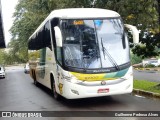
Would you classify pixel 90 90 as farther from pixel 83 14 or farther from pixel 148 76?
pixel 148 76

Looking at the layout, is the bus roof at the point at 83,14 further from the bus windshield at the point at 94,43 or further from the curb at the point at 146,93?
the curb at the point at 146,93

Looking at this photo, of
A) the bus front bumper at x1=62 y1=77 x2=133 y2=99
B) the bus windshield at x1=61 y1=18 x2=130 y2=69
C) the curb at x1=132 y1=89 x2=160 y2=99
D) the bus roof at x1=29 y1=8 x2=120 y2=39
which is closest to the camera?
the bus front bumper at x1=62 y1=77 x2=133 y2=99

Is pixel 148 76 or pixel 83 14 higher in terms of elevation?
pixel 83 14

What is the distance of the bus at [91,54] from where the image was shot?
36.5 ft

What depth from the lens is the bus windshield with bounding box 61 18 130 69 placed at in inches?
450

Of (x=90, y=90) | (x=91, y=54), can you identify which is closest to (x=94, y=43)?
(x=91, y=54)

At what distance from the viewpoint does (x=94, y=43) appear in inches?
458

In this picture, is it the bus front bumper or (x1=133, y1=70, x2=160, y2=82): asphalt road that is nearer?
the bus front bumper

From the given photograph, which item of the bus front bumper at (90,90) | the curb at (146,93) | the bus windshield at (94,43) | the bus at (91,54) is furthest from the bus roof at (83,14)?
the curb at (146,93)

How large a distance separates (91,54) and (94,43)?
1.36 feet

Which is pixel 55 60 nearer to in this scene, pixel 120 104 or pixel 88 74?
pixel 88 74

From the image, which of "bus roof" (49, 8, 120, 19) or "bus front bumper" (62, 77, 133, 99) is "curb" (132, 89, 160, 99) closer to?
"bus front bumper" (62, 77, 133, 99)

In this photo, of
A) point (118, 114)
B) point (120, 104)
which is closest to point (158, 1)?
point (120, 104)

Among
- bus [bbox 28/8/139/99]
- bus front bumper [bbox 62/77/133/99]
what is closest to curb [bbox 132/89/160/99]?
bus [bbox 28/8/139/99]
